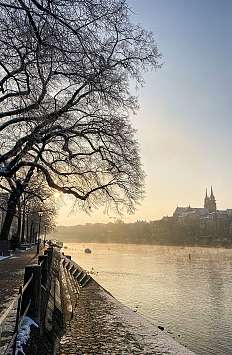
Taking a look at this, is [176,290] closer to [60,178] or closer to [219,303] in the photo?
[219,303]

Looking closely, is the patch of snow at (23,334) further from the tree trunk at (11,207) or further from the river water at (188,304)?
the tree trunk at (11,207)

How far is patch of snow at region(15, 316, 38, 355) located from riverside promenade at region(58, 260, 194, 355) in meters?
2.26

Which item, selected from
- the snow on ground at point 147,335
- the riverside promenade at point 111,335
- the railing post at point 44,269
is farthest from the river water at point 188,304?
the railing post at point 44,269

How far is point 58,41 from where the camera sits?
7008mm

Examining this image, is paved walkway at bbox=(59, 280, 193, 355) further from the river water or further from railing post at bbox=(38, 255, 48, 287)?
the river water

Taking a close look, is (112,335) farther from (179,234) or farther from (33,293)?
(179,234)

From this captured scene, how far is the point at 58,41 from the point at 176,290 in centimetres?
2887

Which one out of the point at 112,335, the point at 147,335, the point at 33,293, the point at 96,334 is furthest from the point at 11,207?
the point at 33,293

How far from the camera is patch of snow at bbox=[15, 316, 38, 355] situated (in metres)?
7.31

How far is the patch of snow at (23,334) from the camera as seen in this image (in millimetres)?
7312

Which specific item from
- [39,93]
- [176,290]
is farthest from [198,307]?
[39,93]

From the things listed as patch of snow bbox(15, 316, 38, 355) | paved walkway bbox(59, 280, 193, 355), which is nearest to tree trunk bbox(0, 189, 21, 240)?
paved walkway bbox(59, 280, 193, 355)

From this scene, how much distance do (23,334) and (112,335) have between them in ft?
19.8

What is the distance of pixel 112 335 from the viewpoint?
1346 cm
